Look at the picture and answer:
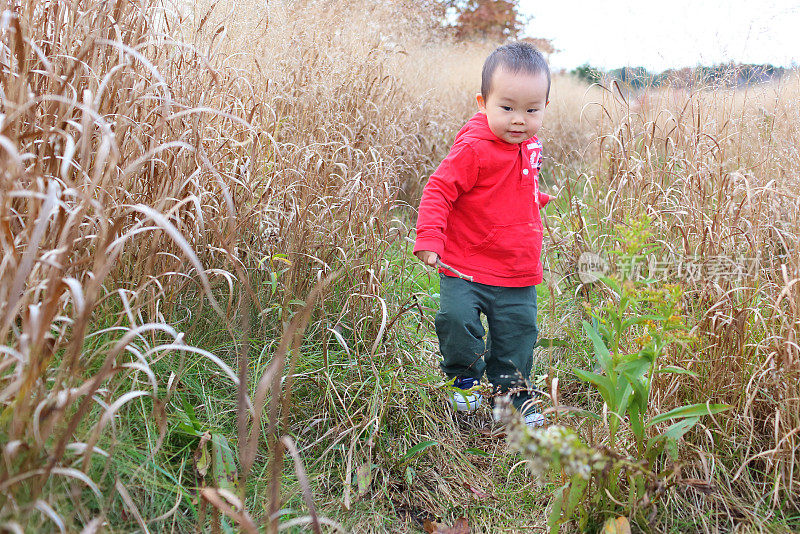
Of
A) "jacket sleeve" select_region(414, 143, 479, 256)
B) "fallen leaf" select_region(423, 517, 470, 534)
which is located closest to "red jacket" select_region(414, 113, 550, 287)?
"jacket sleeve" select_region(414, 143, 479, 256)

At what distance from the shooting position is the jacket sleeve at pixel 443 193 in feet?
7.41

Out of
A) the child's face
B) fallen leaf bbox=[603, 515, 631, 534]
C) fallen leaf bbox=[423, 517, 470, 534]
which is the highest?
the child's face

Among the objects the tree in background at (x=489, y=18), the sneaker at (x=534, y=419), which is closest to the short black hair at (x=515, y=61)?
the sneaker at (x=534, y=419)

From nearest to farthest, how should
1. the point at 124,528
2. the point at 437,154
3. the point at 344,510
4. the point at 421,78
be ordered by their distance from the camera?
1. the point at 124,528
2. the point at 344,510
3. the point at 437,154
4. the point at 421,78

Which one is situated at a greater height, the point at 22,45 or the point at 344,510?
the point at 22,45

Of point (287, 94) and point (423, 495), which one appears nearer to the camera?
point (423, 495)

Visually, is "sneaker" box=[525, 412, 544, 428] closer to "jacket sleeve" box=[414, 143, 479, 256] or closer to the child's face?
"jacket sleeve" box=[414, 143, 479, 256]

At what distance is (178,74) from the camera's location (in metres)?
2.29

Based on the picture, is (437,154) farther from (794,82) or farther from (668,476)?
(668,476)

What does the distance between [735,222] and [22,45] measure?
2.31 m

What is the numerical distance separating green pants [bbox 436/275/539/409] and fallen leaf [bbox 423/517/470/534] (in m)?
0.61

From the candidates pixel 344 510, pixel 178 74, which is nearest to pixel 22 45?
pixel 178 74

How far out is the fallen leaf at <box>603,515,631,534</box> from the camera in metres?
1.61

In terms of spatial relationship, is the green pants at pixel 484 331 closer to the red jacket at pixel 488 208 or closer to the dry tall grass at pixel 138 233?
the red jacket at pixel 488 208
